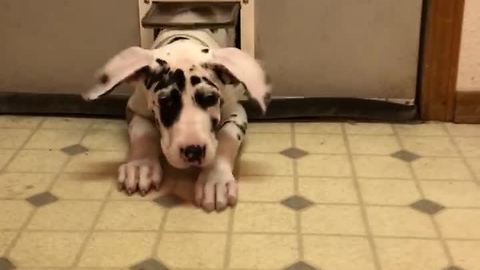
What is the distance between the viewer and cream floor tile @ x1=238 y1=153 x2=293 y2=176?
1783 millimetres

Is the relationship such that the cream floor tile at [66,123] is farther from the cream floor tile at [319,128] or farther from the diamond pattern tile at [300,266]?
the diamond pattern tile at [300,266]

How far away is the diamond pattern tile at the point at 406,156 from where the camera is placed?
1.85m

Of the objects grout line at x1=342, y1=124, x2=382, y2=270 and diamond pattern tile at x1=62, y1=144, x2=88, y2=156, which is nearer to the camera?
grout line at x1=342, y1=124, x2=382, y2=270

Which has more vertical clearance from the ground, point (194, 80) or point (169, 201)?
point (194, 80)

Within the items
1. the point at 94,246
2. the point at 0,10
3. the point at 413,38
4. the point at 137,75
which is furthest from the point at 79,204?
the point at 413,38

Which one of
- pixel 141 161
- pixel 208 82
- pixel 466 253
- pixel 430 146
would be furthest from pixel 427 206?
pixel 141 161

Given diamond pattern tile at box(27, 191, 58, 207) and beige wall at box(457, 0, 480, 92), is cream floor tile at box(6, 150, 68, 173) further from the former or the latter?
beige wall at box(457, 0, 480, 92)

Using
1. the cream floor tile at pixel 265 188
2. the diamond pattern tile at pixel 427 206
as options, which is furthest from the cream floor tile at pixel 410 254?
the cream floor tile at pixel 265 188

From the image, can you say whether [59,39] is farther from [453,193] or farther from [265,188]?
[453,193]

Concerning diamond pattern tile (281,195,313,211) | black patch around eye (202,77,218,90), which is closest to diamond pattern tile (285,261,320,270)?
diamond pattern tile (281,195,313,211)

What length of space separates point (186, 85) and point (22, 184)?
46 centimetres

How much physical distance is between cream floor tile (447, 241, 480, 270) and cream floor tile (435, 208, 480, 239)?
3 centimetres

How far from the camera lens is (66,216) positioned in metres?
1.60

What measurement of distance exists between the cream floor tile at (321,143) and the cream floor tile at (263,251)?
43cm
